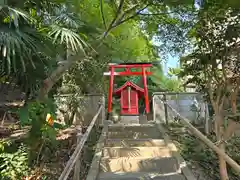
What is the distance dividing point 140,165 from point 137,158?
0.22 meters

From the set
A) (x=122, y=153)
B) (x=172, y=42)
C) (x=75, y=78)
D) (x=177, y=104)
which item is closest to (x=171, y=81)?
(x=177, y=104)

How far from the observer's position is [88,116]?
25.7 ft

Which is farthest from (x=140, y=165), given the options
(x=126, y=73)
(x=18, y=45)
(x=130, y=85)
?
(x=126, y=73)

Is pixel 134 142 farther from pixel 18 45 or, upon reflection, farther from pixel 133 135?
pixel 18 45

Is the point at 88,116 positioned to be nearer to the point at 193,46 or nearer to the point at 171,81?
the point at 193,46

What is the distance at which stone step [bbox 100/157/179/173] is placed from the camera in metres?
4.36

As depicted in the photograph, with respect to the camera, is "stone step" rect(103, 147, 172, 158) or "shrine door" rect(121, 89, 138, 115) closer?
"stone step" rect(103, 147, 172, 158)

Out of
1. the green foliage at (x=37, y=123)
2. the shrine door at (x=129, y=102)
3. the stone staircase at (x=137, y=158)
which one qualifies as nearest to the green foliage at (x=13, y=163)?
the green foliage at (x=37, y=123)

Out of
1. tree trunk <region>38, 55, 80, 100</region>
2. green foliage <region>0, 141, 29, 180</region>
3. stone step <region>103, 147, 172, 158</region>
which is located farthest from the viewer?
stone step <region>103, 147, 172, 158</region>

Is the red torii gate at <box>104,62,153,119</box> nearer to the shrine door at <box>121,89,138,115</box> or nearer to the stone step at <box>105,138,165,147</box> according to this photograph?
the shrine door at <box>121,89,138,115</box>

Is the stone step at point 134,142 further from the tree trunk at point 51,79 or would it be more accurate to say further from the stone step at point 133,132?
the tree trunk at point 51,79

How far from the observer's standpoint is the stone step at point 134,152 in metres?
4.86

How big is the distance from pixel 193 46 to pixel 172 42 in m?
0.68

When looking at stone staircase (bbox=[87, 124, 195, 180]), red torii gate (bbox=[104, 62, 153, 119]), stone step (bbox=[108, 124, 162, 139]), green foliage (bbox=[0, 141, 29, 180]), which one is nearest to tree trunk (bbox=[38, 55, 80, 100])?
green foliage (bbox=[0, 141, 29, 180])
